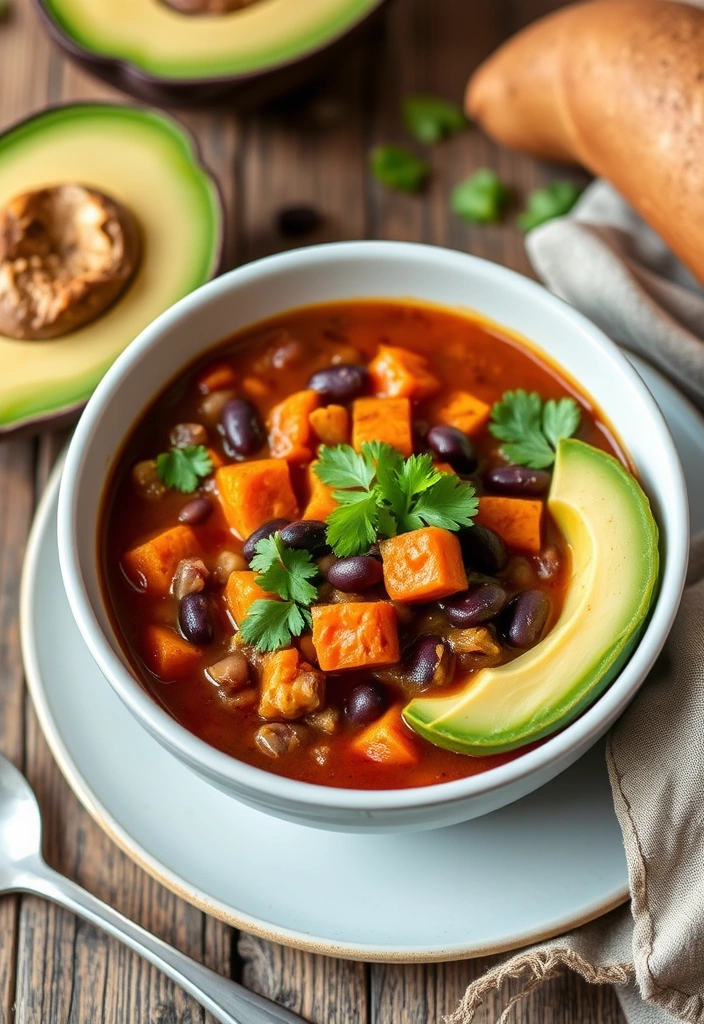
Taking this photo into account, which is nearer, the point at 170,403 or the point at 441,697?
the point at 441,697

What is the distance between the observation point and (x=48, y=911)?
3182 millimetres

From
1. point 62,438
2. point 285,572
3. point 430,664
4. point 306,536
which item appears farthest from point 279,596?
point 62,438

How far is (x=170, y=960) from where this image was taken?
2.96 m

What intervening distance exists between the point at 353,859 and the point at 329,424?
1126 millimetres

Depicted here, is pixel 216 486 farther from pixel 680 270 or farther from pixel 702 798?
pixel 680 270

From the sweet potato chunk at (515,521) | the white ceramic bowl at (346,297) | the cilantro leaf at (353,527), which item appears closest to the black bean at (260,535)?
the cilantro leaf at (353,527)

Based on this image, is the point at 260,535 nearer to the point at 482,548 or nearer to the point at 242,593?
the point at 242,593

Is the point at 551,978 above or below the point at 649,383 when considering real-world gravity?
below

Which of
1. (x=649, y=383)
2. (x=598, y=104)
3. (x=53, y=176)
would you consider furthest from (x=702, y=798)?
(x=53, y=176)

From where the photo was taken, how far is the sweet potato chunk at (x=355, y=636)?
8.88 ft

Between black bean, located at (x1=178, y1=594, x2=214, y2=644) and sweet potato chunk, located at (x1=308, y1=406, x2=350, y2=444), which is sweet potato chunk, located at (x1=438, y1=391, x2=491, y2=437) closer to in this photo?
sweet potato chunk, located at (x1=308, y1=406, x2=350, y2=444)

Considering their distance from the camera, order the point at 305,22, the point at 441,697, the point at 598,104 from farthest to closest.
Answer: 1. the point at 305,22
2. the point at 598,104
3. the point at 441,697

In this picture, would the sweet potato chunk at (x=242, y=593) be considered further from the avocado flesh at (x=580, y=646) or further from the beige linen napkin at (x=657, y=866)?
the beige linen napkin at (x=657, y=866)

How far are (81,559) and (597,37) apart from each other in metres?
2.37
